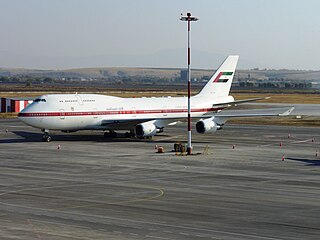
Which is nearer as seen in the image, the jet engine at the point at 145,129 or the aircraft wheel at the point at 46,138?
the jet engine at the point at 145,129

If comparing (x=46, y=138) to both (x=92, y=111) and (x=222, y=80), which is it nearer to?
(x=92, y=111)

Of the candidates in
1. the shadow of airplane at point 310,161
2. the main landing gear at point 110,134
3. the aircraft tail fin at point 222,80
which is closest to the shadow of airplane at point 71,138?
the main landing gear at point 110,134

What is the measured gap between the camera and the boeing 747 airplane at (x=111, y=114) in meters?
63.6

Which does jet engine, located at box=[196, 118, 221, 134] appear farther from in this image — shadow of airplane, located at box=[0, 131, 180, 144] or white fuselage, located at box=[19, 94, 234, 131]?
shadow of airplane, located at box=[0, 131, 180, 144]

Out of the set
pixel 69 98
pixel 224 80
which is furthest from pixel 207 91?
pixel 69 98

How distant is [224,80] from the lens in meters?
77.9

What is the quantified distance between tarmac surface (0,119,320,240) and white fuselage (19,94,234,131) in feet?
6.97

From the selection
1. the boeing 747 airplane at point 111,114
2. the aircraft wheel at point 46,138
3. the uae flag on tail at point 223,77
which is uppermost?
the uae flag on tail at point 223,77

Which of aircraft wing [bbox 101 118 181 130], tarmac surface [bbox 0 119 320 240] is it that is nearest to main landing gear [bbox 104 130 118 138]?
aircraft wing [bbox 101 118 181 130]

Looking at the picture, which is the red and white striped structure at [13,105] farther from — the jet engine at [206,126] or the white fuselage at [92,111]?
the jet engine at [206,126]

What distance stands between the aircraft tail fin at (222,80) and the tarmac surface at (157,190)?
39.5ft

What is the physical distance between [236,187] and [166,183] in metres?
4.31

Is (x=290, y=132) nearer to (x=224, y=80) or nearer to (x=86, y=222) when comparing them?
(x=224, y=80)

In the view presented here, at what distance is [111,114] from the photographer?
67.7 metres
